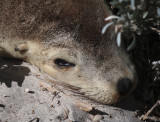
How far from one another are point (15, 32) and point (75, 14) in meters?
0.80

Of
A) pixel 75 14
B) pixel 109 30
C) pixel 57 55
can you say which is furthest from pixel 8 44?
pixel 109 30

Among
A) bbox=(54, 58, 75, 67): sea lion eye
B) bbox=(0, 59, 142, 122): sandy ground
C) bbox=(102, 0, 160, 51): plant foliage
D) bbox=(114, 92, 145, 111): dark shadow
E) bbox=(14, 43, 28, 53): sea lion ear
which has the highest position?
bbox=(102, 0, 160, 51): plant foliage

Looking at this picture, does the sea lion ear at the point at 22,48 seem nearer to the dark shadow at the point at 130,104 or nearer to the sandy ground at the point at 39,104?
the sandy ground at the point at 39,104

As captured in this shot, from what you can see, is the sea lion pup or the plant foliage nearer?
the plant foliage

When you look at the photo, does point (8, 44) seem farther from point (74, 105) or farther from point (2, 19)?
point (74, 105)

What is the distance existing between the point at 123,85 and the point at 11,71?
54.6 inches

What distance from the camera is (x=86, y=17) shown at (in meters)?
2.96

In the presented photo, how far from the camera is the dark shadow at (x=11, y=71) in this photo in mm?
3232

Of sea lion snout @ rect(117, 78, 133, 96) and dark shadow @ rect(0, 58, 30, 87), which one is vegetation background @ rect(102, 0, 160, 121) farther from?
dark shadow @ rect(0, 58, 30, 87)

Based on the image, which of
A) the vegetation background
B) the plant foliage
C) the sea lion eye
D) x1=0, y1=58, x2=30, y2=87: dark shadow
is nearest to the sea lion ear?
x1=0, y1=58, x2=30, y2=87: dark shadow

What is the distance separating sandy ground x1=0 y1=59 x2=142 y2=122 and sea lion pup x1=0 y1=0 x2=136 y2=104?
177mm

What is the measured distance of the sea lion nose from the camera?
299 centimetres

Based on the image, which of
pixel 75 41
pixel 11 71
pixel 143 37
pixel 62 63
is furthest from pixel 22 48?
pixel 143 37

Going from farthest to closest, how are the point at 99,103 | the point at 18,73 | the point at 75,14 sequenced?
the point at 18,73 < the point at 99,103 < the point at 75,14
